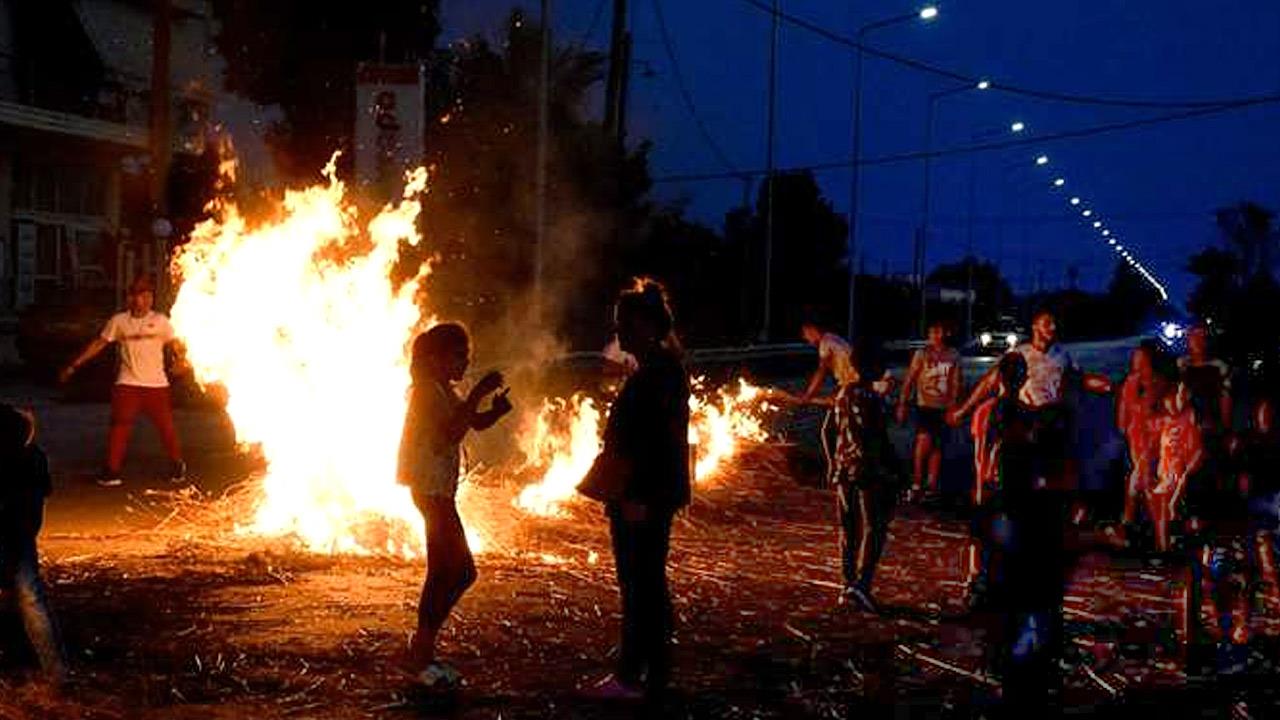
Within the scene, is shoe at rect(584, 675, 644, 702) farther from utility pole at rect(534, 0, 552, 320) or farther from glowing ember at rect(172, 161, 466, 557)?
utility pole at rect(534, 0, 552, 320)

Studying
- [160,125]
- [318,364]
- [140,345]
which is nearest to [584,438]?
[318,364]

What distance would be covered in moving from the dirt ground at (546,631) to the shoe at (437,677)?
0.24 ft

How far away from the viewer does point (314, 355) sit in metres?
11.5

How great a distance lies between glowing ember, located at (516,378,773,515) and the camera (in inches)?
509

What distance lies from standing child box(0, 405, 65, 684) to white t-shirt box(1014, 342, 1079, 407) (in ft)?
26.8

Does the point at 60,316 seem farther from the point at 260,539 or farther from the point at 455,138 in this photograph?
the point at 260,539

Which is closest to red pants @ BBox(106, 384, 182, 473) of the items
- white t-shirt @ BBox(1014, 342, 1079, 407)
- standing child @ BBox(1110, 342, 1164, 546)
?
white t-shirt @ BBox(1014, 342, 1079, 407)

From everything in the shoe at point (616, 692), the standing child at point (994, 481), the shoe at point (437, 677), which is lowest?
the shoe at point (616, 692)

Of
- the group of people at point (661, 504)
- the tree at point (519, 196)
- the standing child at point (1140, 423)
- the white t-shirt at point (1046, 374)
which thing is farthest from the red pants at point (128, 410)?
the tree at point (519, 196)

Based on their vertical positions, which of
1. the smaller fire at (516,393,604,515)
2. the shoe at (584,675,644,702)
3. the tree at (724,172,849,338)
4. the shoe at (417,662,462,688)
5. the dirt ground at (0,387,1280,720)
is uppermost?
the tree at (724,172,849,338)

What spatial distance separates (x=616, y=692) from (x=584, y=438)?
24.1ft

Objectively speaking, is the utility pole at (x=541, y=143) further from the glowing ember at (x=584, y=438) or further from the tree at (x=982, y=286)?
the tree at (x=982, y=286)

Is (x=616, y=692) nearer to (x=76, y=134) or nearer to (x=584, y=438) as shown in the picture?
(x=584, y=438)

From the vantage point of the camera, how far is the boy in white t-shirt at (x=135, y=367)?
1350 centimetres
